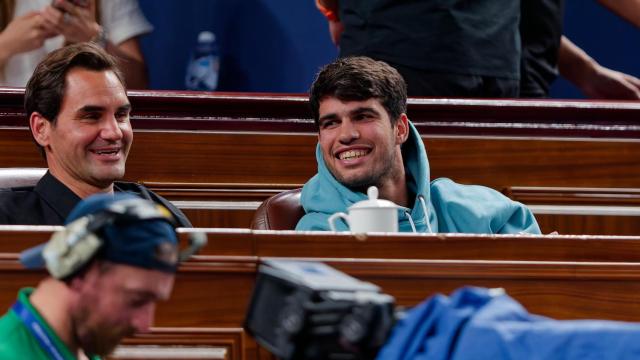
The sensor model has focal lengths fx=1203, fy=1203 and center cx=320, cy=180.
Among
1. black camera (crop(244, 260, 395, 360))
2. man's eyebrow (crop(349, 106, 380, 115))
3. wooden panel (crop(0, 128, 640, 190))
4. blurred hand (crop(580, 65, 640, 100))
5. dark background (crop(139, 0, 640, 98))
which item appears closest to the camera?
black camera (crop(244, 260, 395, 360))

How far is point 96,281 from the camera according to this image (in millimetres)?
1363

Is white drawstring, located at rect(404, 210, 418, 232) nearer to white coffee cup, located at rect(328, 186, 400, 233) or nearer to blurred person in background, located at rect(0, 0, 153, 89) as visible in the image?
white coffee cup, located at rect(328, 186, 400, 233)

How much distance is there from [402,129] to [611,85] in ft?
3.19

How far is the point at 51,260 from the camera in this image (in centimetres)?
130

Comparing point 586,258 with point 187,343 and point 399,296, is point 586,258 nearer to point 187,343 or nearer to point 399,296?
point 399,296

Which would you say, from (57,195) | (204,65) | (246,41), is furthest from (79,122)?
(246,41)

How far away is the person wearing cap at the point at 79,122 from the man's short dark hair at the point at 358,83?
46cm

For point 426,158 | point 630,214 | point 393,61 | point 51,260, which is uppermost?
point 51,260

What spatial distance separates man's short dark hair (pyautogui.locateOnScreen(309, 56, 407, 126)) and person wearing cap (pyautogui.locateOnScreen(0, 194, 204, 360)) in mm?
1412

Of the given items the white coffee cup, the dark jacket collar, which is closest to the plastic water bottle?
the dark jacket collar

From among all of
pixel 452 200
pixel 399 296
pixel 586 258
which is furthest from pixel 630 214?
pixel 399 296

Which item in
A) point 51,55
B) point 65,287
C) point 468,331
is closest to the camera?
point 468,331

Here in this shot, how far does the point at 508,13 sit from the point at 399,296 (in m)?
1.41

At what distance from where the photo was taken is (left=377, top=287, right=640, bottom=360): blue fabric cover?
1196mm
